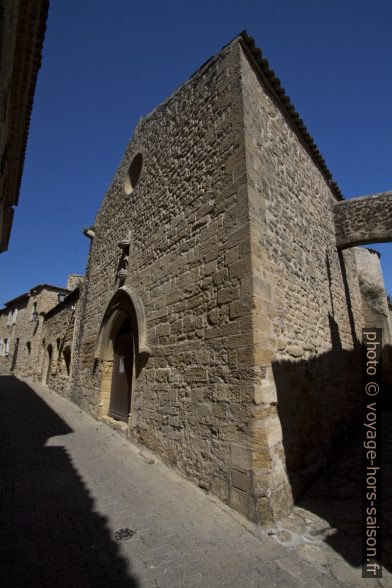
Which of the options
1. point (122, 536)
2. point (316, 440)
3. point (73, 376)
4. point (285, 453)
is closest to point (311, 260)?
point (316, 440)

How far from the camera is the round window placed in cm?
785

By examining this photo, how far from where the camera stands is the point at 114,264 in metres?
7.76

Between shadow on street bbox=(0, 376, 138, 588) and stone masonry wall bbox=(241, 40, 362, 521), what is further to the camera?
→ stone masonry wall bbox=(241, 40, 362, 521)

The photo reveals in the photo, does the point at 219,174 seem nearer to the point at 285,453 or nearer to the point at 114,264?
the point at 285,453

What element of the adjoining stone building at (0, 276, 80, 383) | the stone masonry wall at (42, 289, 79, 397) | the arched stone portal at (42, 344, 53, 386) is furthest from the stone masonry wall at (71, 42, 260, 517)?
the arched stone portal at (42, 344, 53, 386)

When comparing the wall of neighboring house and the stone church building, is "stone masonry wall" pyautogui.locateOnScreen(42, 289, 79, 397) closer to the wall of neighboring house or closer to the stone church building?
the wall of neighboring house

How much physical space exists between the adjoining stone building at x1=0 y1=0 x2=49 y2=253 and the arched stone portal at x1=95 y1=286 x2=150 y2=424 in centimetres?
333

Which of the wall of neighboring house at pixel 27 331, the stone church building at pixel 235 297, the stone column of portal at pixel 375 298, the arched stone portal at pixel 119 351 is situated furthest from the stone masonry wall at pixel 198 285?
the wall of neighboring house at pixel 27 331

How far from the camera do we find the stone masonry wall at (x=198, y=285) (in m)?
3.45

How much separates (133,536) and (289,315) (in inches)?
119

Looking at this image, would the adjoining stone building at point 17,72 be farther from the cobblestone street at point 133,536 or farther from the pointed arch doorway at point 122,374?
the cobblestone street at point 133,536

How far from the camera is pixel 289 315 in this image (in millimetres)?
4234

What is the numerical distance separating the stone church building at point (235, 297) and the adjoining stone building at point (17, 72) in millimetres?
2447

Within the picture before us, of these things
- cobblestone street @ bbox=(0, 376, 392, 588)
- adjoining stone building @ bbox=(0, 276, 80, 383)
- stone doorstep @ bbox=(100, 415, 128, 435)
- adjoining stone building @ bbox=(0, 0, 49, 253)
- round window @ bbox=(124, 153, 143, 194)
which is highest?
round window @ bbox=(124, 153, 143, 194)
